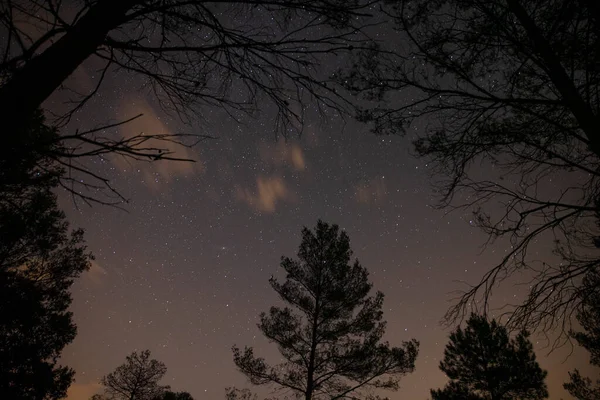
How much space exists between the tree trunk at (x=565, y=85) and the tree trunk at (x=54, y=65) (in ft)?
11.9

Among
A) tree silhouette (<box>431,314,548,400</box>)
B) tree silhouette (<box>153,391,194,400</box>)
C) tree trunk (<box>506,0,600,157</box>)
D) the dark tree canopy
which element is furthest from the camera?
tree silhouette (<box>153,391,194,400</box>)

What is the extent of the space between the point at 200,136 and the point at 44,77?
70 centimetres

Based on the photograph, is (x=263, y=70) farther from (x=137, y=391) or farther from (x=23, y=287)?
(x=137, y=391)

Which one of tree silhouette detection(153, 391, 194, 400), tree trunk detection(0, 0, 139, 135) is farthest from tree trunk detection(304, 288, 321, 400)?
tree silhouette detection(153, 391, 194, 400)

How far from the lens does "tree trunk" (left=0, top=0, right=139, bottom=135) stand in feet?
4.12

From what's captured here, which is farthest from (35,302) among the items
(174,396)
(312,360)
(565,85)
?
(174,396)

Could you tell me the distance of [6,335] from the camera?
8359 mm

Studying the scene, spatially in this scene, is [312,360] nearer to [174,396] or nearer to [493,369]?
[493,369]

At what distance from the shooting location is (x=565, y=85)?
9.61 ft

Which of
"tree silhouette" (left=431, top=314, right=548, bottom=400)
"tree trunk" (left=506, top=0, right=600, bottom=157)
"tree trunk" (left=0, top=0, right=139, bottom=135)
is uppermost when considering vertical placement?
"tree silhouette" (left=431, top=314, right=548, bottom=400)

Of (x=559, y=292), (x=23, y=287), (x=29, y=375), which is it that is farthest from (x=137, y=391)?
(x=559, y=292)

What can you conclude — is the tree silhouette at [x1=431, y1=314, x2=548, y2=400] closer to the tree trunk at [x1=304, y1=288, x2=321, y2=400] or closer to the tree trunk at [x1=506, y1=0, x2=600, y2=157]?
the tree trunk at [x1=304, y1=288, x2=321, y2=400]

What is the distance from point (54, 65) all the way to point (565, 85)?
13.3ft

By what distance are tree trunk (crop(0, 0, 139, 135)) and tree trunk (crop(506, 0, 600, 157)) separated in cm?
362
